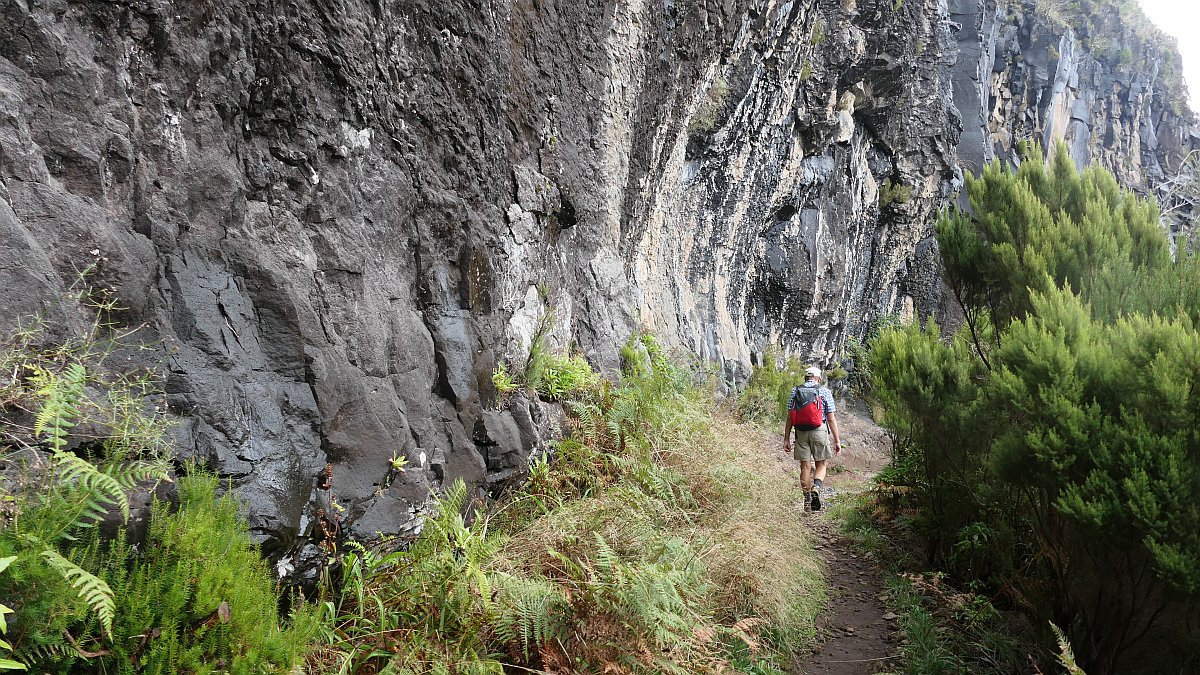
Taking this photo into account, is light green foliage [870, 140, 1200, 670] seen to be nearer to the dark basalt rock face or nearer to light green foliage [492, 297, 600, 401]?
light green foliage [492, 297, 600, 401]

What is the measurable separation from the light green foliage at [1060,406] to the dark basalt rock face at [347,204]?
11.6 ft

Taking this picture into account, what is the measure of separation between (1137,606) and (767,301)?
1517cm

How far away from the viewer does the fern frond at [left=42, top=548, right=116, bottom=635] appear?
6.34 ft

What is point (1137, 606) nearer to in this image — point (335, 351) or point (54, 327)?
point (335, 351)

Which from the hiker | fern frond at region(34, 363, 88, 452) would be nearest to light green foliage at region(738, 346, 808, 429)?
the hiker

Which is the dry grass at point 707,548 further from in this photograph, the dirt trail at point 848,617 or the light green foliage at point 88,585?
the light green foliage at point 88,585

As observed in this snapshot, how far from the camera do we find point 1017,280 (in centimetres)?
555

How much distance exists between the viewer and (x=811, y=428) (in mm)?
7949

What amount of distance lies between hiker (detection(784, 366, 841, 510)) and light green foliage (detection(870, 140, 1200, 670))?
0.84 meters

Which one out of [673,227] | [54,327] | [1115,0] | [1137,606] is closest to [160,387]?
[54,327]

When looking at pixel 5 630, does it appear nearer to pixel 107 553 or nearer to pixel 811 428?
pixel 107 553

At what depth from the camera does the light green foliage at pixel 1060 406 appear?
3.32 meters

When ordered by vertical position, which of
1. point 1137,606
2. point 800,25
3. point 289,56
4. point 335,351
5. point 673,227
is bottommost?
point 1137,606

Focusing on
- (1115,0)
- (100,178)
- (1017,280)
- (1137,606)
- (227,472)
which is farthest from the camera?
(1115,0)
